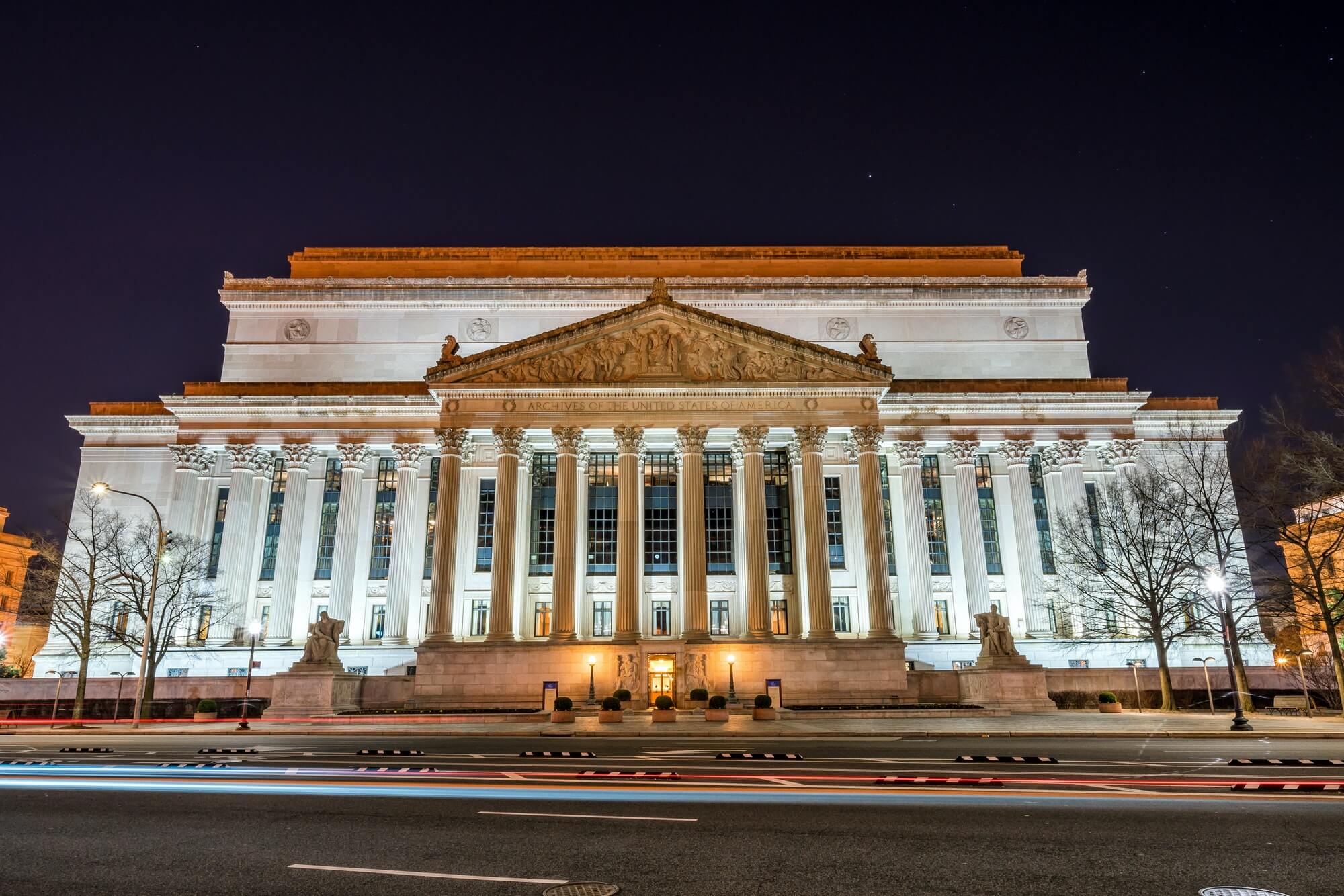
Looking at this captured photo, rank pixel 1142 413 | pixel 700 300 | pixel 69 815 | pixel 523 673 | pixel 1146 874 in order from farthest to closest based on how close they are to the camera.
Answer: pixel 700 300 < pixel 1142 413 < pixel 523 673 < pixel 69 815 < pixel 1146 874

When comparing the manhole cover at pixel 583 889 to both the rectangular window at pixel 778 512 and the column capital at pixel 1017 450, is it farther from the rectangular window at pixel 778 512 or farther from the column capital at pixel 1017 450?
the column capital at pixel 1017 450

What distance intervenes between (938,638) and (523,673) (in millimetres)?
25346

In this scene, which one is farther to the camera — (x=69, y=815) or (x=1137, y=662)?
(x=1137, y=662)

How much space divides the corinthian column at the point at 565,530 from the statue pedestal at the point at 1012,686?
68.2 feet

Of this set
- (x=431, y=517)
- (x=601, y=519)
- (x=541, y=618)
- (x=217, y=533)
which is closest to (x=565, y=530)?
(x=601, y=519)

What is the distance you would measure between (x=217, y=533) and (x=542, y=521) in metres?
22.1

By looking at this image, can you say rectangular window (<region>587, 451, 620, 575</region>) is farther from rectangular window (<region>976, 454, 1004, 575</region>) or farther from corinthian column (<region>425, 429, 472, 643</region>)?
rectangular window (<region>976, 454, 1004, 575</region>)

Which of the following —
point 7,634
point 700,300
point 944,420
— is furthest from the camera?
point 7,634

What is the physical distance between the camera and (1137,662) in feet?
167

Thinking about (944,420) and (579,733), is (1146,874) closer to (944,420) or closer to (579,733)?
(579,733)

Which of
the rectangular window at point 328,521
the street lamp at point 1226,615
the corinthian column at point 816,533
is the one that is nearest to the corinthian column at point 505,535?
the rectangular window at point 328,521

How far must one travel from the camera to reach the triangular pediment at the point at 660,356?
4884cm

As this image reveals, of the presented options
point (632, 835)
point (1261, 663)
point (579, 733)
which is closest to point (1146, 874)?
point (632, 835)

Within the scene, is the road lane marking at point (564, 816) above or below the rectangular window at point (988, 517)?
below
